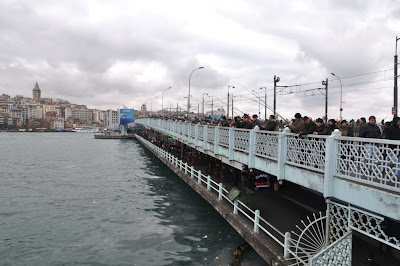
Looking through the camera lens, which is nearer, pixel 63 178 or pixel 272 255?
pixel 272 255

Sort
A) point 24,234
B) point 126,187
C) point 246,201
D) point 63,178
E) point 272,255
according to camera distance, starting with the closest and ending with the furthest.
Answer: point 272,255 < point 246,201 < point 24,234 < point 126,187 < point 63,178

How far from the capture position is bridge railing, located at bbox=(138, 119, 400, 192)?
20.0ft

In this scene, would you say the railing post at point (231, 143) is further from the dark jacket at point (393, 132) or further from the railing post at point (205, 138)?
the dark jacket at point (393, 132)

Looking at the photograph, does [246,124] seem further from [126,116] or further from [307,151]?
[126,116]

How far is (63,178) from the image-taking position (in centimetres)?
2845

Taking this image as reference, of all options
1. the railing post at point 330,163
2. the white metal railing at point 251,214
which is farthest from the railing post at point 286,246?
the railing post at point 330,163

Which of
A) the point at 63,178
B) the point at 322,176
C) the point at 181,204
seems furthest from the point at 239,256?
the point at 63,178

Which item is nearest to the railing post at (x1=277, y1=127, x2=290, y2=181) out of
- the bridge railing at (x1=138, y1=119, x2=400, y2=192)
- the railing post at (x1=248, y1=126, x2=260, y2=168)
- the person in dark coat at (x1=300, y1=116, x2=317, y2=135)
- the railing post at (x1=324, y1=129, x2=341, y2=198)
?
the bridge railing at (x1=138, y1=119, x2=400, y2=192)

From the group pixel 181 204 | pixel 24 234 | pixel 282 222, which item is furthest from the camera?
pixel 181 204

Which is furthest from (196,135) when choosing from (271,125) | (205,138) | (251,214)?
(271,125)

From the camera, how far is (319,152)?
7.54 meters

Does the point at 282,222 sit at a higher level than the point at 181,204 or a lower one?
higher

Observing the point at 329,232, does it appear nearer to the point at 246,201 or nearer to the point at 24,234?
the point at 246,201

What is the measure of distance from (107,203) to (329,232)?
14.7 meters
